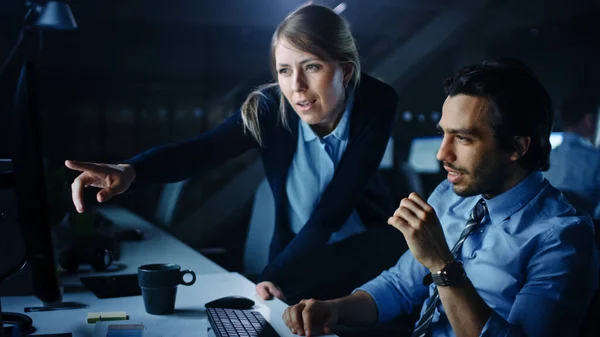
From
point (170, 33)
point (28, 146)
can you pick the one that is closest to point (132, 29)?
point (170, 33)

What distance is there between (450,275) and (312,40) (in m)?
0.91

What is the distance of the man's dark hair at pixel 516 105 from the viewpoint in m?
1.28

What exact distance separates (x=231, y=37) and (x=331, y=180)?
3952 mm

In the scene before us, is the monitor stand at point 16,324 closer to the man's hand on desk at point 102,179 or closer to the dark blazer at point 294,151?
the man's hand on desk at point 102,179

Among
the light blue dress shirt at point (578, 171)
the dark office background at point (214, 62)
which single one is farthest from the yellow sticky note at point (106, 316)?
the light blue dress shirt at point (578, 171)

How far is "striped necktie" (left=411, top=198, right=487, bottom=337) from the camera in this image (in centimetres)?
133

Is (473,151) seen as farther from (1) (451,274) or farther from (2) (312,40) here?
(2) (312,40)

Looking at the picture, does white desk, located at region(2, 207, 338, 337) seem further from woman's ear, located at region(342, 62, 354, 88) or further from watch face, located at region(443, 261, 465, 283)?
woman's ear, located at region(342, 62, 354, 88)

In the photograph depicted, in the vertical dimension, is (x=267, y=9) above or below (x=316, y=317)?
above

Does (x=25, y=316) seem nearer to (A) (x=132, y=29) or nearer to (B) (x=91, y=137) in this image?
(B) (x=91, y=137)

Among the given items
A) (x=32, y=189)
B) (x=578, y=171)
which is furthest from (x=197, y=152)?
(x=578, y=171)

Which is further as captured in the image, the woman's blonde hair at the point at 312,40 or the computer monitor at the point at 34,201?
the woman's blonde hair at the point at 312,40

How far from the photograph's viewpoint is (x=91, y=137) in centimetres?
439

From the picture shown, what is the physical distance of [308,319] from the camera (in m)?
1.09
